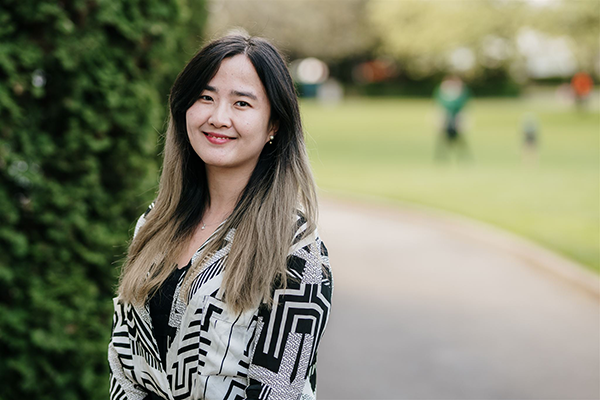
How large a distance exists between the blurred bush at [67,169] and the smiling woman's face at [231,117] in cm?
201

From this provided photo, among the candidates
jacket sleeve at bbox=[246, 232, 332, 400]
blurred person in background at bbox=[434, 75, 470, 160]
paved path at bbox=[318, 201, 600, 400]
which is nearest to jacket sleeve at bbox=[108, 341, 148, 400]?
jacket sleeve at bbox=[246, 232, 332, 400]

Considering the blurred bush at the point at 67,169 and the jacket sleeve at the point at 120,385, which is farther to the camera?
the blurred bush at the point at 67,169

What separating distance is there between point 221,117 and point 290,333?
70 cm

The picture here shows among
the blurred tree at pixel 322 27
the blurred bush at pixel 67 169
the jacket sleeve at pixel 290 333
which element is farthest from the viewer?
the blurred tree at pixel 322 27

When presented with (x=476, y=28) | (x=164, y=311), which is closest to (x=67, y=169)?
(x=164, y=311)

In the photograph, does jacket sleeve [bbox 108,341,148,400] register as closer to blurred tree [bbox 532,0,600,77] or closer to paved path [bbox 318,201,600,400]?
paved path [bbox 318,201,600,400]

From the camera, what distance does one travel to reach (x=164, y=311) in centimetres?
226

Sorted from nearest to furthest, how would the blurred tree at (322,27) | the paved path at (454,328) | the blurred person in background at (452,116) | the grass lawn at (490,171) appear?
1. the paved path at (454,328)
2. the grass lawn at (490,171)
3. the blurred person in background at (452,116)
4. the blurred tree at (322,27)

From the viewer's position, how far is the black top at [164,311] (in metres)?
2.23

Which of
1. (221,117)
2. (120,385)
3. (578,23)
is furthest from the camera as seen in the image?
(578,23)

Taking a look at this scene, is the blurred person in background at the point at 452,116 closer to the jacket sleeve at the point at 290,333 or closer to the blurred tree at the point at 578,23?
the blurred tree at the point at 578,23

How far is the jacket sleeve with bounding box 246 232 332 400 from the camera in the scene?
2027mm

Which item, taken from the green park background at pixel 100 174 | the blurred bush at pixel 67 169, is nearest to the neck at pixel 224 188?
the green park background at pixel 100 174

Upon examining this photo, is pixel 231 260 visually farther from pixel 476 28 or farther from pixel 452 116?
pixel 476 28
